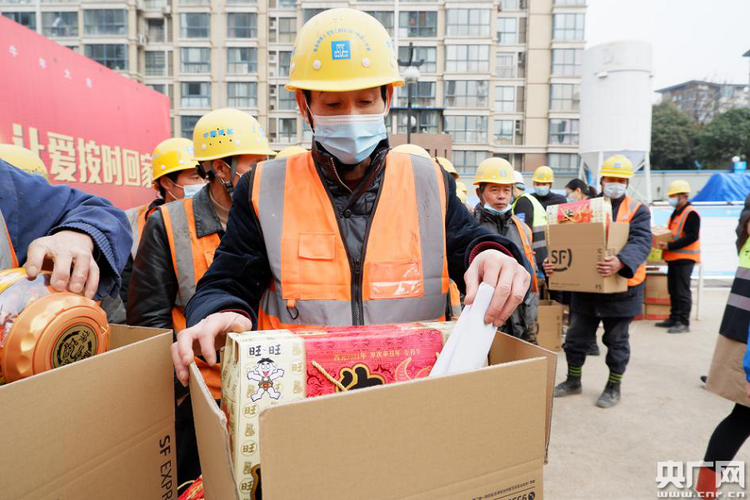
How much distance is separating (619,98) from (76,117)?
21.8m

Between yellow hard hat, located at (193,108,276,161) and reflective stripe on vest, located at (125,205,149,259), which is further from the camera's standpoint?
reflective stripe on vest, located at (125,205,149,259)

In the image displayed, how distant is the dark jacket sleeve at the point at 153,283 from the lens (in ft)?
7.40

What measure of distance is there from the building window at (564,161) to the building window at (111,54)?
107 feet

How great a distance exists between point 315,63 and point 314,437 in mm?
1152

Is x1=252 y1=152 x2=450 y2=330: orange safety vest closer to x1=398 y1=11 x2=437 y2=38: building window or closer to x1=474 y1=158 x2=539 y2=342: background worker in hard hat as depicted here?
x1=474 y1=158 x2=539 y2=342: background worker in hard hat

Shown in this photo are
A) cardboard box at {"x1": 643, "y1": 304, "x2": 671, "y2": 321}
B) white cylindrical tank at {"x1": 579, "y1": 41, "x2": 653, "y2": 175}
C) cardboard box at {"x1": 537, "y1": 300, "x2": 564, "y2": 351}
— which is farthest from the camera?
white cylindrical tank at {"x1": 579, "y1": 41, "x2": 653, "y2": 175}

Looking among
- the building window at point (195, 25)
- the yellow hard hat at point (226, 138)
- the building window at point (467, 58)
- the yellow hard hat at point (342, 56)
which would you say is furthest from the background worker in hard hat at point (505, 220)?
the building window at point (195, 25)

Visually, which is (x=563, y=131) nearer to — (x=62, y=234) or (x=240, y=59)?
(x=240, y=59)

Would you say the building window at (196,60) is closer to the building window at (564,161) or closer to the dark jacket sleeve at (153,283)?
the building window at (564,161)

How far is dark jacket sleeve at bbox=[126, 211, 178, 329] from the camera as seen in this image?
2.26 m

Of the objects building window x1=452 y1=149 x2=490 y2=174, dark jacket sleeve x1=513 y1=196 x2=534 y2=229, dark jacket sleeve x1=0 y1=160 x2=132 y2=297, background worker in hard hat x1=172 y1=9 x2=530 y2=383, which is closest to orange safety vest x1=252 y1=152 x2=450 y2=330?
background worker in hard hat x1=172 y1=9 x2=530 y2=383

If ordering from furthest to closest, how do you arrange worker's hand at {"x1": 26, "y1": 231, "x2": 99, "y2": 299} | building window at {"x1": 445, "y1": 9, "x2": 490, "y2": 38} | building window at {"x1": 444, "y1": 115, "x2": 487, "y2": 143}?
1. building window at {"x1": 444, "y1": 115, "x2": 487, "y2": 143}
2. building window at {"x1": 445, "y1": 9, "x2": 490, "y2": 38}
3. worker's hand at {"x1": 26, "y1": 231, "x2": 99, "y2": 299}

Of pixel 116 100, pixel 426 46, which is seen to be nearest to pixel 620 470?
pixel 116 100

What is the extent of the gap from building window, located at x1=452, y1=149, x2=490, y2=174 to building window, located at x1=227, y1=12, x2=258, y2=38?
697 inches
